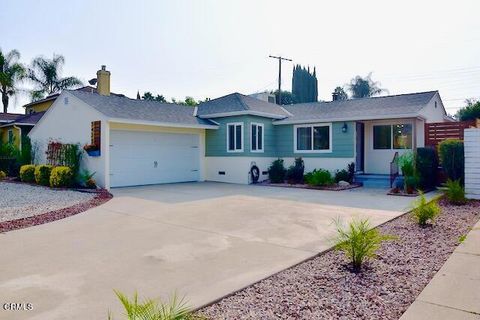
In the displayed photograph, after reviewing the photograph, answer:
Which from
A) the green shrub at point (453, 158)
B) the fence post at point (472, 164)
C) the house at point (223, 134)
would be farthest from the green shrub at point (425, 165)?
the fence post at point (472, 164)

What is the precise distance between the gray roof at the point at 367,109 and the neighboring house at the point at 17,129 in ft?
50.3

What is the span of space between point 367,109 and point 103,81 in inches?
502

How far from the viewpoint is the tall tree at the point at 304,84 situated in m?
43.0

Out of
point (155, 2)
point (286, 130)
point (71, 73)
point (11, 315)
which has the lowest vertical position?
point (11, 315)

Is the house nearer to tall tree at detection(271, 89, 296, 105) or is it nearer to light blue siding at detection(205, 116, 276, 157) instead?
light blue siding at detection(205, 116, 276, 157)

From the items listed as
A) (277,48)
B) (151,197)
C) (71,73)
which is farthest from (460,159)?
(71,73)

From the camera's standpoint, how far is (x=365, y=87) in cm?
3744

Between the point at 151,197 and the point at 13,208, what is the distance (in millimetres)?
3618

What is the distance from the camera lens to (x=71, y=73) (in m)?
30.8

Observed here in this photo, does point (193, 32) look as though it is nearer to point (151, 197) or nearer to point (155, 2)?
point (155, 2)

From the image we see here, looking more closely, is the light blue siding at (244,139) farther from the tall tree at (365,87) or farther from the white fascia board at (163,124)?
the tall tree at (365,87)

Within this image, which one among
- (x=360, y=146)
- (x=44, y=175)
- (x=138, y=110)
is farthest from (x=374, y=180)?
(x=44, y=175)

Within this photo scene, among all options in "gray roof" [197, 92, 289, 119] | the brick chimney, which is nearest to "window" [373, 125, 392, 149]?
"gray roof" [197, 92, 289, 119]

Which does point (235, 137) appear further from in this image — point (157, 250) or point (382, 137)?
point (157, 250)
